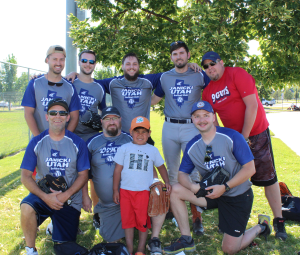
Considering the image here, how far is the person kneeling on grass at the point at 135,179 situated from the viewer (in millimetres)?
3330

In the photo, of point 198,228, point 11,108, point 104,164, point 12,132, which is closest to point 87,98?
point 104,164

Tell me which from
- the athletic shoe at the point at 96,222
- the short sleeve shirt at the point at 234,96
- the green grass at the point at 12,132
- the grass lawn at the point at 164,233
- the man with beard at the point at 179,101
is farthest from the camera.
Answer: the green grass at the point at 12,132

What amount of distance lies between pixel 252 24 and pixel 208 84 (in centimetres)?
144

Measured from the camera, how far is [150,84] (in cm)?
460

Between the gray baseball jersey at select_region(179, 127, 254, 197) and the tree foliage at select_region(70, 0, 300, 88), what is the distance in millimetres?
1718

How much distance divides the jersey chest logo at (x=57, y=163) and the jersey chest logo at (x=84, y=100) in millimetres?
1121

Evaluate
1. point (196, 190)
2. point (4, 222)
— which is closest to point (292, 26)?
point (196, 190)

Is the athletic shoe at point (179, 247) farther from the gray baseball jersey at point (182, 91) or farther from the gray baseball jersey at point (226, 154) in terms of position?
the gray baseball jersey at point (182, 91)

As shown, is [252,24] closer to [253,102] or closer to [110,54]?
[253,102]

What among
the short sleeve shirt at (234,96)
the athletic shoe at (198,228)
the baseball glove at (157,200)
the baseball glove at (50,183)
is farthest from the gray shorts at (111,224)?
the short sleeve shirt at (234,96)

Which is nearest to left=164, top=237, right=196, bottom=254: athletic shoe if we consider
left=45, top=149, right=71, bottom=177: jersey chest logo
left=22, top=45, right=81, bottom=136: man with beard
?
left=45, top=149, right=71, bottom=177: jersey chest logo

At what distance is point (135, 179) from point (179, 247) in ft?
3.38

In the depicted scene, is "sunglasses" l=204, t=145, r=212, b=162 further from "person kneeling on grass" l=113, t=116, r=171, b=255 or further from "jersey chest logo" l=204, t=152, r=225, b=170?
"person kneeling on grass" l=113, t=116, r=171, b=255

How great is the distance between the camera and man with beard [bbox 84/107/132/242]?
11.9 ft
